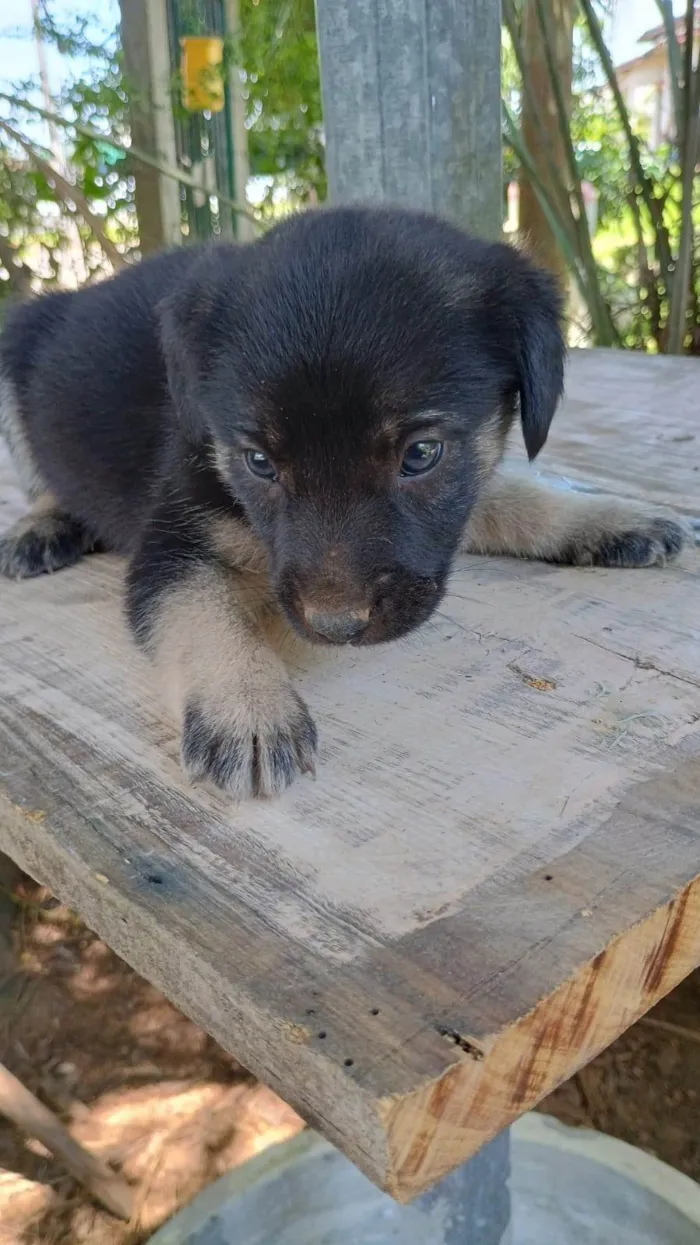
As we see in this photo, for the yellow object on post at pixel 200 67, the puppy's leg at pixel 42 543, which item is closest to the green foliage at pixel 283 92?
the yellow object on post at pixel 200 67

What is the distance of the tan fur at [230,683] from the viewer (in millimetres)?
1390

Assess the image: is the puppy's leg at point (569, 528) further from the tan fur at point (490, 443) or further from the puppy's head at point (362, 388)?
the puppy's head at point (362, 388)

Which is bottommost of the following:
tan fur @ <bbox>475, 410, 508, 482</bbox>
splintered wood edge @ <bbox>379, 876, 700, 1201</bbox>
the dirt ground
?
the dirt ground

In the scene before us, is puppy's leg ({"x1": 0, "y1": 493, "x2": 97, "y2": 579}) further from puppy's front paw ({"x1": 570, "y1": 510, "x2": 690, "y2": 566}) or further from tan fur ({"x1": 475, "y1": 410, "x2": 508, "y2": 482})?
puppy's front paw ({"x1": 570, "y1": 510, "x2": 690, "y2": 566})

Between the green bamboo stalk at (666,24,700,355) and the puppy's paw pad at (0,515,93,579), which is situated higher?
the green bamboo stalk at (666,24,700,355)

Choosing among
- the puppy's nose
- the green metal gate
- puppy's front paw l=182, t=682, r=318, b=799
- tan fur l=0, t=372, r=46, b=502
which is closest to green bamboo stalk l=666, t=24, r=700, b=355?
the green metal gate

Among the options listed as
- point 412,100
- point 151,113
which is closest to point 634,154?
point 151,113

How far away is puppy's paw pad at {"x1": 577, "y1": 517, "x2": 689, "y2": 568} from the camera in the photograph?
2.09m

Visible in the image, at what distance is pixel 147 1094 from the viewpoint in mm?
2736

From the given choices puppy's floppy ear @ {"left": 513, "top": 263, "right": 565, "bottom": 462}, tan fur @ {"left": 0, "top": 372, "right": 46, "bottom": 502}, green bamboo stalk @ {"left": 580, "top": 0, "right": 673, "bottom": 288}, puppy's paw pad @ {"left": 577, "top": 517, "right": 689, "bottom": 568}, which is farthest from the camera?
green bamboo stalk @ {"left": 580, "top": 0, "right": 673, "bottom": 288}

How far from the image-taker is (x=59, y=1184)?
2508 millimetres

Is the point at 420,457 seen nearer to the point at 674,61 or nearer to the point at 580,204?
the point at 674,61

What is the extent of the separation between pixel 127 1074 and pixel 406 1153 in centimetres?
218

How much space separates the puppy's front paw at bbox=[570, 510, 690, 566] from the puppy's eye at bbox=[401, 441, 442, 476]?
0.57 m
